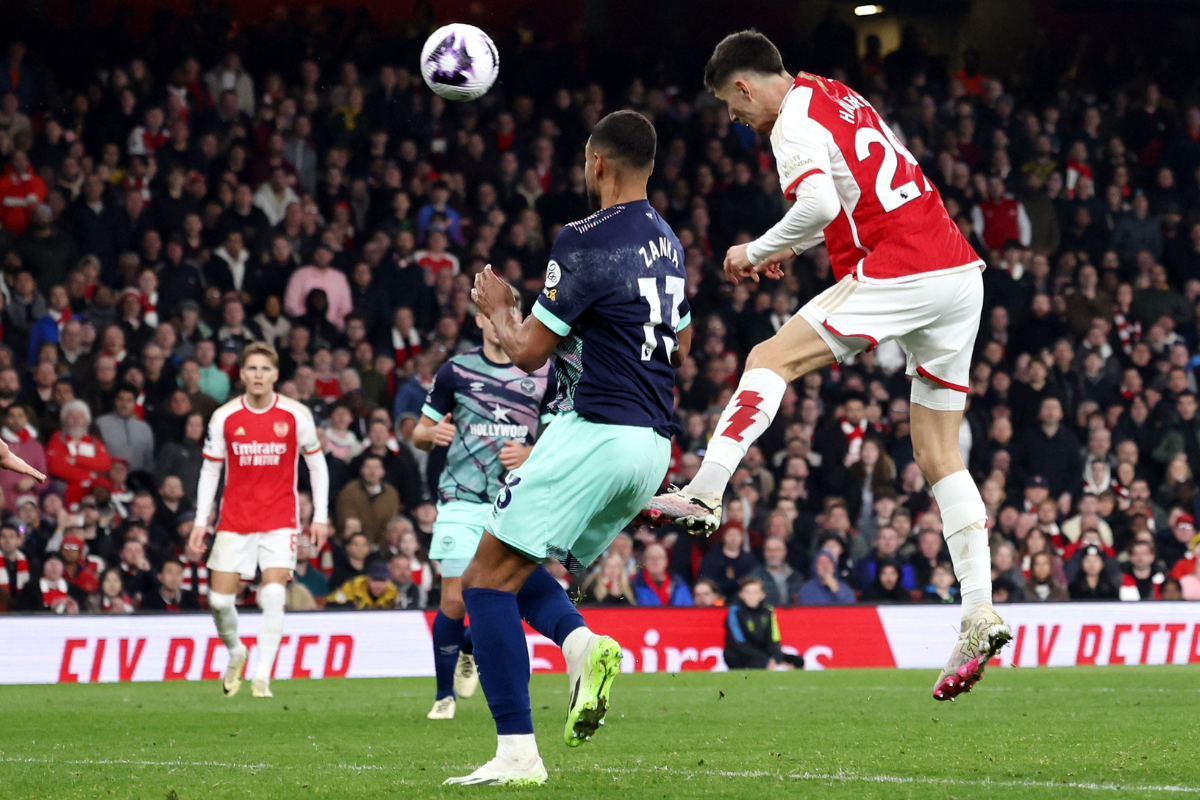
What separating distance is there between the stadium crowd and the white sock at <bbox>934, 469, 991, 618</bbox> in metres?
6.60

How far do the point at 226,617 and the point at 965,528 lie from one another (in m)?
6.64

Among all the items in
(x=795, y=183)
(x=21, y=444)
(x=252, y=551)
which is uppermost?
(x=795, y=183)

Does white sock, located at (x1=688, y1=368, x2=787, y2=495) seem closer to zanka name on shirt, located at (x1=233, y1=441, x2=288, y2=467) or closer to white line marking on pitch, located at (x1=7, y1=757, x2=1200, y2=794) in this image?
white line marking on pitch, located at (x1=7, y1=757, x2=1200, y2=794)

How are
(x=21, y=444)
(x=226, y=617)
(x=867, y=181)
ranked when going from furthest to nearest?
1. (x=21, y=444)
2. (x=226, y=617)
3. (x=867, y=181)

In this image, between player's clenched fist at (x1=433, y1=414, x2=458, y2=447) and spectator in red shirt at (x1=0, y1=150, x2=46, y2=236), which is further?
spectator in red shirt at (x1=0, y1=150, x2=46, y2=236)

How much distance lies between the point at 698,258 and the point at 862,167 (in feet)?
41.8

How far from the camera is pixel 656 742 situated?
7.66 metres

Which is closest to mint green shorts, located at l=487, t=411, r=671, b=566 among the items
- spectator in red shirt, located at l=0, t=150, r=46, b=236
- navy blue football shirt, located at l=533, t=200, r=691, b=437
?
navy blue football shirt, located at l=533, t=200, r=691, b=437

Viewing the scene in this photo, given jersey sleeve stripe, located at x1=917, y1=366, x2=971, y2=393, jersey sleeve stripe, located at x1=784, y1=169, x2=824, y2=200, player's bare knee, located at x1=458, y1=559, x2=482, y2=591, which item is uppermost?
jersey sleeve stripe, located at x1=784, y1=169, x2=824, y2=200

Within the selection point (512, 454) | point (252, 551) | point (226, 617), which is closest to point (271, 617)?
point (226, 617)

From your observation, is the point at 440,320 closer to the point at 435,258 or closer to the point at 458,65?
the point at 435,258

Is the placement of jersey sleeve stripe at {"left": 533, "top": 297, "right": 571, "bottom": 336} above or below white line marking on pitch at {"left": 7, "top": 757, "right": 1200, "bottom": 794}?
above

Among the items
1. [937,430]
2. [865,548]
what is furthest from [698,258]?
[937,430]

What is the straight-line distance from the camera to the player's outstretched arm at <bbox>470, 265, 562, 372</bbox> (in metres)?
5.55
